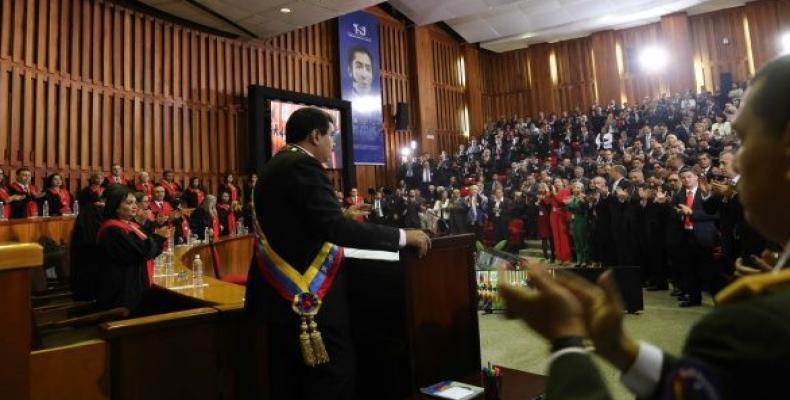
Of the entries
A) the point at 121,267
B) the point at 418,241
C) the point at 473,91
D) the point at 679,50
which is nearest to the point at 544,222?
the point at 121,267

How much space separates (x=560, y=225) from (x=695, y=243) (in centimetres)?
273

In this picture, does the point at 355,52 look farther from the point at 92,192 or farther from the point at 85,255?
the point at 85,255

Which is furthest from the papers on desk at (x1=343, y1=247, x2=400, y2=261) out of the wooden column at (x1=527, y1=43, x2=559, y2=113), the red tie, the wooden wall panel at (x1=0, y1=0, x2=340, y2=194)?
the wooden column at (x1=527, y1=43, x2=559, y2=113)

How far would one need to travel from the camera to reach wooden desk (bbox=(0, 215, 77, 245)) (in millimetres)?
4630

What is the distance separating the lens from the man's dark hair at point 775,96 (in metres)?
0.61

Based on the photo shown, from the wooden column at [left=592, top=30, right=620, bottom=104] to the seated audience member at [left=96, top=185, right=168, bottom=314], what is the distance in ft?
49.7

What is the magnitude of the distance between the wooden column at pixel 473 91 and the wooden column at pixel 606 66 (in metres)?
3.73

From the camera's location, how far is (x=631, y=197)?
19.4 ft

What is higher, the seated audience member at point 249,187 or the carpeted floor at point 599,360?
the seated audience member at point 249,187

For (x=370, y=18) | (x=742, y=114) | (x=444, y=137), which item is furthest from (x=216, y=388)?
(x=444, y=137)

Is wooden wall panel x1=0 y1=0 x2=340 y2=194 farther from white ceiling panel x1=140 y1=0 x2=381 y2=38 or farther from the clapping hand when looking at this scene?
the clapping hand

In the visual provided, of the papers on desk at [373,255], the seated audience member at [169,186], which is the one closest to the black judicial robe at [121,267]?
the papers on desk at [373,255]

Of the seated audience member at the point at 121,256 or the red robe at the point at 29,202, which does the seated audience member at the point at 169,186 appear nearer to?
the red robe at the point at 29,202

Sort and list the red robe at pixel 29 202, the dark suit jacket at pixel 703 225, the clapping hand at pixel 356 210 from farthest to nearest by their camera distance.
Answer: the red robe at pixel 29 202 → the dark suit jacket at pixel 703 225 → the clapping hand at pixel 356 210
